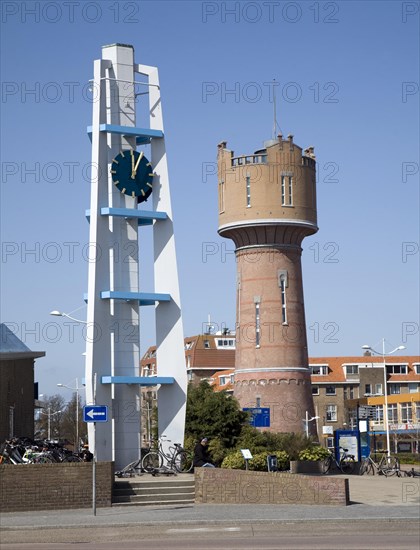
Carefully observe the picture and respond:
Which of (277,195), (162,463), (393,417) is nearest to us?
(162,463)

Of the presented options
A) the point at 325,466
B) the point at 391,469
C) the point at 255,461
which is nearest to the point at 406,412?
the point at 325,466

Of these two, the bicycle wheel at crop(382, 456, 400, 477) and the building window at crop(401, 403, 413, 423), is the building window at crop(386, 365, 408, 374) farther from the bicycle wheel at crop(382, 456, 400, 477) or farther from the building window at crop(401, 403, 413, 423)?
the bicycle wheel at crop(382, 456, 400, 477)

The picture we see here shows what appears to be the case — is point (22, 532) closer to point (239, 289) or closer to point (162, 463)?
point (162, 463)

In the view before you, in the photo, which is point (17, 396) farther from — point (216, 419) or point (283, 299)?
point (283, 299)

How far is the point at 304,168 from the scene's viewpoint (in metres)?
71.0

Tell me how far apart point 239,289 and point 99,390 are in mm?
35600

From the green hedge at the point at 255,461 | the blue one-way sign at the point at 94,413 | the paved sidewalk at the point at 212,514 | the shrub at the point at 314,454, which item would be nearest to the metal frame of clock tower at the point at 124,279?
the green hedge at the point at 255,461

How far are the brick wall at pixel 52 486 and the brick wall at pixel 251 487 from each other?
283cm

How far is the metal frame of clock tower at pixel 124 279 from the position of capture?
3572cm

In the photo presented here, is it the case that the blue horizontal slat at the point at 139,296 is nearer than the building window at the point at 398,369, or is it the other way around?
the blue horizontal slat at the point at 139,296

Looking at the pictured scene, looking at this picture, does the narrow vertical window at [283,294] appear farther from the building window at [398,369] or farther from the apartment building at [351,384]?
the building window at [398,369]

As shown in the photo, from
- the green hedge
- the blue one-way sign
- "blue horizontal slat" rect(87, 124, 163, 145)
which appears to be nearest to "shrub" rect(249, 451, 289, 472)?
the green hedge

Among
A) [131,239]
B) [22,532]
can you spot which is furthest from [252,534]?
[131,239]

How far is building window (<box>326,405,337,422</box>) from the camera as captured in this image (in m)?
116
